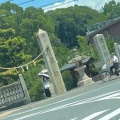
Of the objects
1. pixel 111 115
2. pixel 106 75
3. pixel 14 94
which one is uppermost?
pixel 14 94

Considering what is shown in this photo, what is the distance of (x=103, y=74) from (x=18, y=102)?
576cm

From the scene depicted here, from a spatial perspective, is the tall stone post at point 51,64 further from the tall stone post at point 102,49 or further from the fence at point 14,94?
the tall stone post at point 102,49

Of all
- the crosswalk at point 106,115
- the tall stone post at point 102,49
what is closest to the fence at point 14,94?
the tall stone post at point 102,49

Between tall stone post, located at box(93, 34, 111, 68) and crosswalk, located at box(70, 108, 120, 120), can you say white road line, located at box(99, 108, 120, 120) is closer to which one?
crosswalk, located at box(70, 108, 120, 120)

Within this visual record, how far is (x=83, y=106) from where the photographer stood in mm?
14148

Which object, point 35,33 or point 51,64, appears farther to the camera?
point 35,33

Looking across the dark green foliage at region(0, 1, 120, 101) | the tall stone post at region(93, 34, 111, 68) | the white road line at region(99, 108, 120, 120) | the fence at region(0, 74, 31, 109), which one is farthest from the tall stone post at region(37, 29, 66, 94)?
the white road line at region(99, 108, 120, 120)

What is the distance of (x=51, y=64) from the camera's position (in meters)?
25.9

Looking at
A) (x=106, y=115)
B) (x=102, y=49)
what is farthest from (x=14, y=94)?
(x=106, y=115)

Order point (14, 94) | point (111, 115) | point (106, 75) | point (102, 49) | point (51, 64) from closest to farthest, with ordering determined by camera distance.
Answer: point (111, 115)
point (51, 64)
point (14, 94)
point (106, 75)
point (102, 49)

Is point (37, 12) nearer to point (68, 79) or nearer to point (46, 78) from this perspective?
point (68, 79)

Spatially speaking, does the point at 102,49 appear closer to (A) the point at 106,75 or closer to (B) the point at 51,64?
(A) the point at 106,75

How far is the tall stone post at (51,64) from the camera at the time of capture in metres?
25.6

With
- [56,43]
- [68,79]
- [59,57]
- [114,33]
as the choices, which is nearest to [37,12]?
[56,43]
